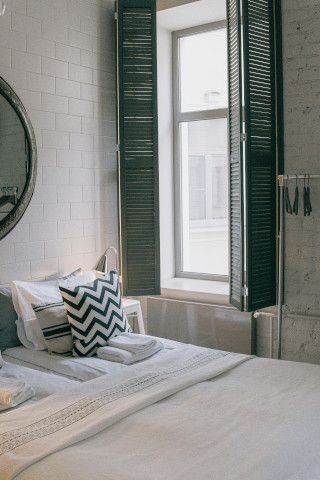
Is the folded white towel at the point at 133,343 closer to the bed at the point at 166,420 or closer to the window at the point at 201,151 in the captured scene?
the bed at the point at 166,420

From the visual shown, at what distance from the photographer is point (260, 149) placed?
12.6ft

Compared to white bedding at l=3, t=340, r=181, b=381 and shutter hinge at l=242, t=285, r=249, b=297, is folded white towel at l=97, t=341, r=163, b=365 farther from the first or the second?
shutter hinge at l=242, t=285, r=249, b=297

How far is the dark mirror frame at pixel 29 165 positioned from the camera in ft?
12.0

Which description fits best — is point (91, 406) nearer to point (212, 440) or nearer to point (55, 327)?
point (212, 440)

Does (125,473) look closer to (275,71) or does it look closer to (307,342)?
(307,342)

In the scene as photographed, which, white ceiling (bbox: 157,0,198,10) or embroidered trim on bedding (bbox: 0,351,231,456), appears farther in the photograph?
white ceiling (bbox: 157,0,198,10)

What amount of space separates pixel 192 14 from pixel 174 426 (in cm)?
327

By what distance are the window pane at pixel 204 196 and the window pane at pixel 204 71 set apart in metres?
0.16

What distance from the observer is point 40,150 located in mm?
3938

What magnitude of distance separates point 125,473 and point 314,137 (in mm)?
2655

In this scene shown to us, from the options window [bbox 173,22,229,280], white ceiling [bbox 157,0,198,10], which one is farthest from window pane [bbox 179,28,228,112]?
white ceiling [bbox 157,0,198,10]

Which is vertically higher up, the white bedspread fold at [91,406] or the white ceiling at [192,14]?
the white ceiling at [192,14]

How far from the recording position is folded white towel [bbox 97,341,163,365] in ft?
10.2

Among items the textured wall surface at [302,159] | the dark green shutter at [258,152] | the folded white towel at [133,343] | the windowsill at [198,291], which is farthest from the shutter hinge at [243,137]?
the folded white towel at [133,343]
